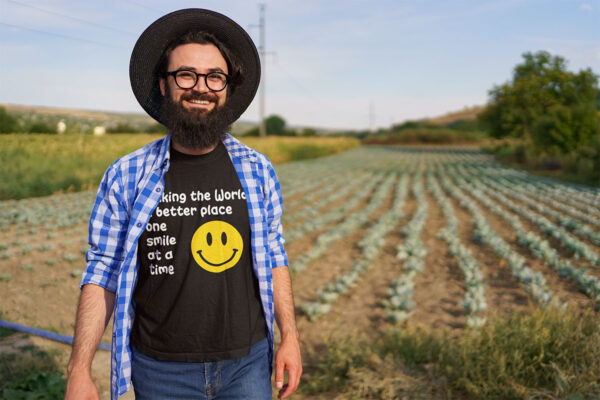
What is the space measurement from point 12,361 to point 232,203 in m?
3.28

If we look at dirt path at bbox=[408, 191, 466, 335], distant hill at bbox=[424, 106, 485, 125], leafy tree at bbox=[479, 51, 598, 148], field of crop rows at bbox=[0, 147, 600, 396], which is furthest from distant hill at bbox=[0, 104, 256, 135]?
distant hill at bbox=[424, 106, 485, 125]

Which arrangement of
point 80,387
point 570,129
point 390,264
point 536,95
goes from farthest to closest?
1. point 536,95
2. point 570,129
3. point 390,264
4. point 80,387

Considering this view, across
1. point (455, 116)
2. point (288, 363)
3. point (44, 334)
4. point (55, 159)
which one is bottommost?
point (44, 334)

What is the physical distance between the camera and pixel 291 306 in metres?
1.97

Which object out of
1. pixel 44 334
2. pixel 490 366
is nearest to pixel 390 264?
pixel 490 366

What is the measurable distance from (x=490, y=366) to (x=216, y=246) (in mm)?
2660

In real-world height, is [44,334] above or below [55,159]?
below

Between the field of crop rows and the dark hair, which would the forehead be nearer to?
the dark hair

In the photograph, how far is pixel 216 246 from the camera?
176 cm

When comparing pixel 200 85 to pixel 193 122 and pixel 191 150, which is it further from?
pixel 191 150

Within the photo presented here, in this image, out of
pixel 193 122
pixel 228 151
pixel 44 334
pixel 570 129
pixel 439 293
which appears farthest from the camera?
pixel 570 129

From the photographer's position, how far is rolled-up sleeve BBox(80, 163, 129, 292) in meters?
1.68

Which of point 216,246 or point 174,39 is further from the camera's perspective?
point 174,39

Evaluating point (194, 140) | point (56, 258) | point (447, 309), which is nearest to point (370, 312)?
point (447, 309)
